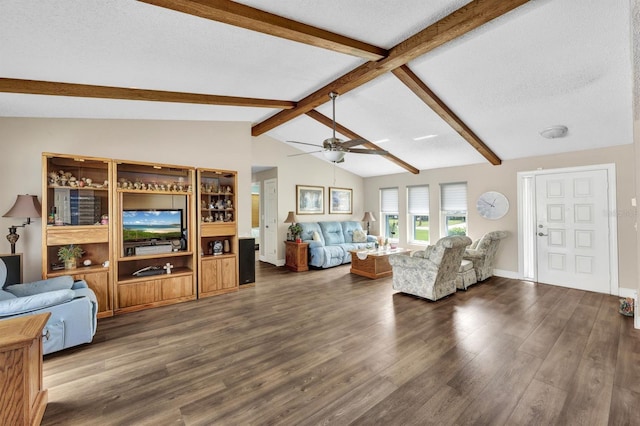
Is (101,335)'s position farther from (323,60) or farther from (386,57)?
(386,57)

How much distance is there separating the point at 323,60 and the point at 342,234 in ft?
16.1

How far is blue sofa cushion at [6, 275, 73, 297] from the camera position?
2873mm

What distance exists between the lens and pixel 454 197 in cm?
636

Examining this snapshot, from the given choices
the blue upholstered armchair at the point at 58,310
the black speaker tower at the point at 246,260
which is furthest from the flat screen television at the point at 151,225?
the blue upholstered armchair at the point at 58,310

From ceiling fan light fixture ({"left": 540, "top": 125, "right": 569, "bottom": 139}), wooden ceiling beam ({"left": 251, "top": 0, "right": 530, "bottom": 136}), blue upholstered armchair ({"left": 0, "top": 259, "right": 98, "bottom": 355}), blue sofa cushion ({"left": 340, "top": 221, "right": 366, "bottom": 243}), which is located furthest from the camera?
blue sofa cushion ({"left": 340, "top": 221, "right": 366, "bottom": 243})

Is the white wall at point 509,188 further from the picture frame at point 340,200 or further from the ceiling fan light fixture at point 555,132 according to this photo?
the ceiling fan light fixture at point 555,132

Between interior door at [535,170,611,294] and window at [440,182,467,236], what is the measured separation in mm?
1365

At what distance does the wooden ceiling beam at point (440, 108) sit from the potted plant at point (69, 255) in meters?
4.58

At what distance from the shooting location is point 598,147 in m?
4.46

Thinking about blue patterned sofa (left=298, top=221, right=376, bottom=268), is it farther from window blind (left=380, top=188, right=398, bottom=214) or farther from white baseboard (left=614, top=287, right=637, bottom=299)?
white baseboard (left=614, top=287, right=637, bottom=299)

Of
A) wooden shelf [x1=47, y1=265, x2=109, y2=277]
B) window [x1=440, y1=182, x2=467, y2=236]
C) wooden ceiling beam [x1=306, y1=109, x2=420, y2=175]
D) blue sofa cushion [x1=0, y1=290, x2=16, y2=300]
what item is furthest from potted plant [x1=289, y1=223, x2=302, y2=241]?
blue sofa cushion [x1=0, y1=290, x2=16, y2=300]

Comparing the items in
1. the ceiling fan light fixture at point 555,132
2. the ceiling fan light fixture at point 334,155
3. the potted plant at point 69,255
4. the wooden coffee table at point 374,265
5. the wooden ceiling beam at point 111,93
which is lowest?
the wooden coffee table at point 374,265

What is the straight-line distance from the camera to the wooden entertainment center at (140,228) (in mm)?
3434

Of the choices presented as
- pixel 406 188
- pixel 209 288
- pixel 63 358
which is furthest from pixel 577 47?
pixel 63 358
